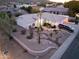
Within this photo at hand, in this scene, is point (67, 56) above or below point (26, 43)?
above

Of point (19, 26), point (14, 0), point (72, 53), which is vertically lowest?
point (14, 0)

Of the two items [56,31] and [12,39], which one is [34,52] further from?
[56,31]

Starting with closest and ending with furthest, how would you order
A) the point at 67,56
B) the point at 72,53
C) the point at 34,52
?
the point at 67,56 < the point at 72,53 < the point at 34,52

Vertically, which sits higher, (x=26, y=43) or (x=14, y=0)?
(x=26, y=43)

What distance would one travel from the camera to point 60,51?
46.4 ft

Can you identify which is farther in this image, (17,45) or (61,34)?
(61,34)

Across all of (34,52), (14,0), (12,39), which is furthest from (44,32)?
(14,0)

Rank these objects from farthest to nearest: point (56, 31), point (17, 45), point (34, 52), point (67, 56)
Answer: point (56, 31) → point (17, 45) → point (34, 52) → point (67, 56)

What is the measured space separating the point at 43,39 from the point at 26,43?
1606mm

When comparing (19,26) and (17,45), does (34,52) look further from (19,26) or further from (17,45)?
(19,26)

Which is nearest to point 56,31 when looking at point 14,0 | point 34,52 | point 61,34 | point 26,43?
point 61,34

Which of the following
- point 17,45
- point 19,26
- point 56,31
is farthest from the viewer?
point 19,26

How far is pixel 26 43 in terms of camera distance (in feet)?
60.2

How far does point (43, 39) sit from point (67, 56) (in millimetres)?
5556
